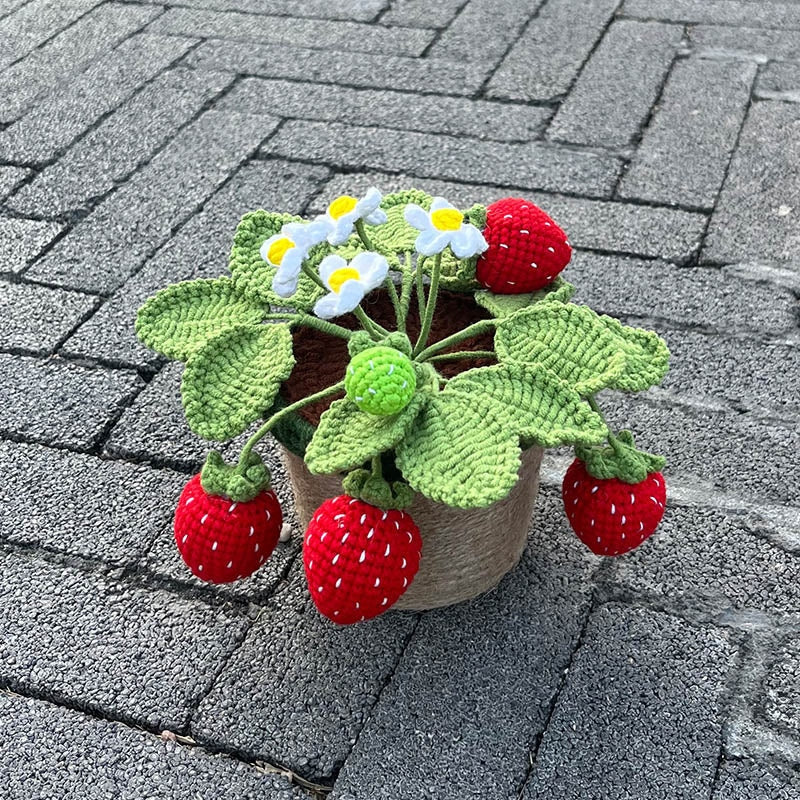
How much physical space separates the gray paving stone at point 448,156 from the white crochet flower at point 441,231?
4.07 ft

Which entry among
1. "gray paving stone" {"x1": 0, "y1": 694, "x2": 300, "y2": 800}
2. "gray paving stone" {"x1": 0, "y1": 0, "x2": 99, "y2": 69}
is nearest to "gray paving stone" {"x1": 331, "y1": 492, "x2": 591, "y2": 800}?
"gray paving stone" {"x1": 0, "y1": 694, "x2": 300, "y2": 800}

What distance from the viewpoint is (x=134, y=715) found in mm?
1275

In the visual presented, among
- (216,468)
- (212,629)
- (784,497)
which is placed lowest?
(784,497)

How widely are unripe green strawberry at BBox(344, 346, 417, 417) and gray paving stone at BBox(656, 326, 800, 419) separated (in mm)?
856

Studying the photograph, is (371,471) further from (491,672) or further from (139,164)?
(139,164)

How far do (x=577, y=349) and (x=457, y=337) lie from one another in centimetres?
14

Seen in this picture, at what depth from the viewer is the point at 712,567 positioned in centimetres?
142

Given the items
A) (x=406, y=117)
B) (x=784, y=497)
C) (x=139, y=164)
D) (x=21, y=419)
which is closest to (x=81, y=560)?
(x=21, y=419)

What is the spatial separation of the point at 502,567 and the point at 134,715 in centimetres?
52

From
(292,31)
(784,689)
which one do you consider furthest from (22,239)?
Result: (784,689)

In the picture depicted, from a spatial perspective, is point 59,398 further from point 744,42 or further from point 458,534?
point 744,42

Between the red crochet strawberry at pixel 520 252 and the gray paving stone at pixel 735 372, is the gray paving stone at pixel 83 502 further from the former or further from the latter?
the gray paving stone at pixel 735 372

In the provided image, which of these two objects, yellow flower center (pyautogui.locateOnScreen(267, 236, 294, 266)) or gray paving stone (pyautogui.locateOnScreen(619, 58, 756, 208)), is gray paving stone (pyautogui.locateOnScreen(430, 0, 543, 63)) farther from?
yellow flower center (pyautogui.locateOnScreen(267, 236, 294, 266))

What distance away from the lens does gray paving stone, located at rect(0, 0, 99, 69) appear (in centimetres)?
295
